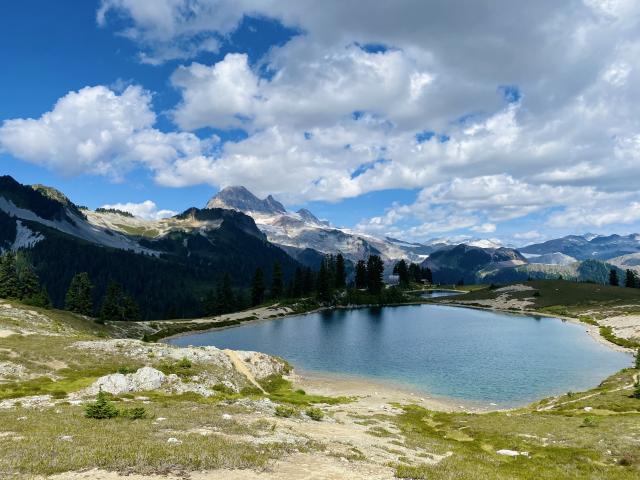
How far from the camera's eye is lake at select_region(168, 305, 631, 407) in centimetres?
→ 7250

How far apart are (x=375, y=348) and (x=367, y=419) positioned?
2537 inches

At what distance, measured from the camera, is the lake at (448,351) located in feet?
238

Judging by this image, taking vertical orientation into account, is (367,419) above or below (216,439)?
below

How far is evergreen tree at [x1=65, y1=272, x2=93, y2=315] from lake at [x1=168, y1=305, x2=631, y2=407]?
135 ft

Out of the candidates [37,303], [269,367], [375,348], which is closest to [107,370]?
[269,367]

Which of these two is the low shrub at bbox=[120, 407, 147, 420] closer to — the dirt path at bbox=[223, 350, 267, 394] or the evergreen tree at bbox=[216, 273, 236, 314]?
the dirt path at bbox=[223, 350, 267, 394]

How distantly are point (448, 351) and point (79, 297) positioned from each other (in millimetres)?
117670

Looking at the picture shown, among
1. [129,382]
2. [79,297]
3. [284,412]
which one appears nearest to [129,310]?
[79,297]

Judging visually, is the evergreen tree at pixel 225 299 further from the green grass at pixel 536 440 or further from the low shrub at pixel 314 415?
the low shrub at pixel 314 415

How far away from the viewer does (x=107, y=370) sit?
5647cm

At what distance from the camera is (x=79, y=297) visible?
142m

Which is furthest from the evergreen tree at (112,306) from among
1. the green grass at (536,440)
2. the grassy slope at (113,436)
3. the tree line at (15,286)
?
the green grass at (536,440)

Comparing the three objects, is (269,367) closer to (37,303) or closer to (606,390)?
(606,390)

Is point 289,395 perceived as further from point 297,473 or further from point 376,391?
point 297,473
